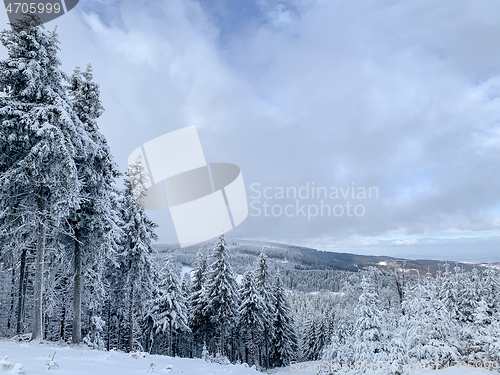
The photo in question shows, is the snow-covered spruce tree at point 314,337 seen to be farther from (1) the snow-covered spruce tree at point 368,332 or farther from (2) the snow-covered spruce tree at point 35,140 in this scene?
(2) the snow-covered spruce tree at point 35,140

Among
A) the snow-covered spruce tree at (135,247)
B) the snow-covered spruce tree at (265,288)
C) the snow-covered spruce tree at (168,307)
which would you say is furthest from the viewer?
the snow-covered spruce tree at (265,288)

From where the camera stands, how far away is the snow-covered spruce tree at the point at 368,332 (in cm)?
1248

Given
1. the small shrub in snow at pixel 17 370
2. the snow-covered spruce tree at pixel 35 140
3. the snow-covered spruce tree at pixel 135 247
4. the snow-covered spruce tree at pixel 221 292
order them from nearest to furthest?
1. the small shrub in snow at pixel 17 370
2. the snow-covered spruce tree at pixel 35 140
3. the snow-covered spruce tree at pixel 135 247
4. the snow-covered spruce tree at pixel 221 292

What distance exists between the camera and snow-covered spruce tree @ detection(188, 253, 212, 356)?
27.5m

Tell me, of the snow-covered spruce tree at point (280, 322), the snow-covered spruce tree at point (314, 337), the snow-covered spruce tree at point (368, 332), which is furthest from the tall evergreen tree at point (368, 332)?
the snow-covered spruce tree at point (314, 337)

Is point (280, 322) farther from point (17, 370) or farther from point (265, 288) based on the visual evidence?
point (17, 370)

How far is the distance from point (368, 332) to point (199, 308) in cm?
1951

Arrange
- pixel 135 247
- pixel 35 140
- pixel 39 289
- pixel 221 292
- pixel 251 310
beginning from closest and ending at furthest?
pixel 35 140, pixel 39 289, pixel 135 247, pixel 221 292, pixel 251 310

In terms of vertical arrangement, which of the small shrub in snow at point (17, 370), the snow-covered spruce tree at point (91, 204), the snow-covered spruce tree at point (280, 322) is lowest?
the snow-covered spruce tree at point (280, 322)

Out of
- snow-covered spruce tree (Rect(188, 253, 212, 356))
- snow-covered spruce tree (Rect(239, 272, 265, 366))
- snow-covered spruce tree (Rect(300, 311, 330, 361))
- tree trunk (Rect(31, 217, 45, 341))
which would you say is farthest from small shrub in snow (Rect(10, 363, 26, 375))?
snow-covered spruce tree (Rect(300, 311, 330, 361))

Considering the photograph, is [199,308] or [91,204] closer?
[91,204]

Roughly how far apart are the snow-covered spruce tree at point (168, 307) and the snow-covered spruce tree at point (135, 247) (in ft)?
19.5

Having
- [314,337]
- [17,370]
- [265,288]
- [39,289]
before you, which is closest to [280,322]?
[265,288]

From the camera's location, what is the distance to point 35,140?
1016 cm
